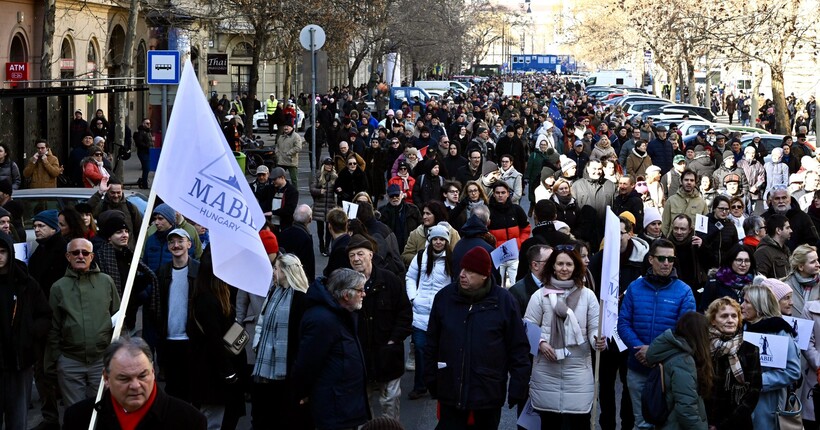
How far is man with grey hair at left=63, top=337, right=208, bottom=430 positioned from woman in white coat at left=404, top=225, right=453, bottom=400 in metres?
5.03

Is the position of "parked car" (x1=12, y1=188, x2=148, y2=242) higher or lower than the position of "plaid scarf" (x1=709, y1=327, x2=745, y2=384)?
higher

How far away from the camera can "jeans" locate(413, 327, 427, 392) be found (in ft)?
33.8

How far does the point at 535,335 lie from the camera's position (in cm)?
804

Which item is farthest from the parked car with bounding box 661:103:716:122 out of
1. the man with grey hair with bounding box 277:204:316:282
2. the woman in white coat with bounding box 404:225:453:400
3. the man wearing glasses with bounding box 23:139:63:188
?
the woman in white coat with bounding box 404:225:453:400

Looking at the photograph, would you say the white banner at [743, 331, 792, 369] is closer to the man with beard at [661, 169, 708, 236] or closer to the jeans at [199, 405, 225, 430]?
the jeans at [199, 405, 225, 430]

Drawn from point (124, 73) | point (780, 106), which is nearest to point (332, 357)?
point (124, 73)

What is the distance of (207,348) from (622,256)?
3.58 metres

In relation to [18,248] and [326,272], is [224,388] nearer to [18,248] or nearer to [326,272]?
[326,272]

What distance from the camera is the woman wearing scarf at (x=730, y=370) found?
7.64 metres

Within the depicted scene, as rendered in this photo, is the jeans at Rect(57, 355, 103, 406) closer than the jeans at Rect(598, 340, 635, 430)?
Yes

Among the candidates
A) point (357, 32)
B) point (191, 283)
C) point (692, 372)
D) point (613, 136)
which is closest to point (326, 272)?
point (191, 283)

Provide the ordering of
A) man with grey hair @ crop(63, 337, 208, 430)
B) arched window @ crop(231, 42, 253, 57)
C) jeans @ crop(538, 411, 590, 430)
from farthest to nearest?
arched window @ crop(231, 42, 253, 57), jeans @ crop(538, 411, 590, 430), man with grey hair @ crop(63, 337, 208, 430)

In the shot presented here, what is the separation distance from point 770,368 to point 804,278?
1.45 m

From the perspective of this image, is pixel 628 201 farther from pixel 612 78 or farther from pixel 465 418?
pixel 612 78
